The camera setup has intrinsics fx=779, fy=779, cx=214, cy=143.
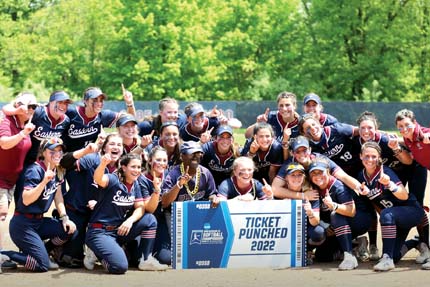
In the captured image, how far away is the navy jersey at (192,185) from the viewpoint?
8.80m

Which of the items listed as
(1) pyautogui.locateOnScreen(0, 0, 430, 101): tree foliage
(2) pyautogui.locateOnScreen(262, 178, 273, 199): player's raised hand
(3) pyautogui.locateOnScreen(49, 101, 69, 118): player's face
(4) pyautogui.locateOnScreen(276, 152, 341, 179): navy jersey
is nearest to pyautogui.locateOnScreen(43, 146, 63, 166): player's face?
(3) pyautogui.locateOnScreen(49, 101, 69, 118): player's face

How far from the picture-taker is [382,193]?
8.77 meters

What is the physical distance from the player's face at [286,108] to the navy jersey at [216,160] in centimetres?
86

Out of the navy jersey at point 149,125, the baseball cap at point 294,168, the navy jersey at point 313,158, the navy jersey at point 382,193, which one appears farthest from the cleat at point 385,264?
the navy jersey at point 149,125

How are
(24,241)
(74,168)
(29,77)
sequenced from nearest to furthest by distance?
(24,241), (74,168), (29,77)

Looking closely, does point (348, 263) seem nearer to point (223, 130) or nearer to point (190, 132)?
point (223, 130)

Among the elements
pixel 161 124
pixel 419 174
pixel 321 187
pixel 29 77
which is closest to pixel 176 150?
pixel 161 124

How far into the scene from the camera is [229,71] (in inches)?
1860

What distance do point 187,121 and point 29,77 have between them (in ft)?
119

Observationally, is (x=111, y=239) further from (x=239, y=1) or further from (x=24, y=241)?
(x=239, y=1)

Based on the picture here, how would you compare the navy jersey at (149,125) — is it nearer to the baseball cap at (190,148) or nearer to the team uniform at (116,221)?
the baseball cap at (190,148)

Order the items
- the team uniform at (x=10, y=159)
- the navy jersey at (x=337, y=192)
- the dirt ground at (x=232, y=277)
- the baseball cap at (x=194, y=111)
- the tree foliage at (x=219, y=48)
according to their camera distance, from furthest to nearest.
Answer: the tree foliage at (x=219, y=48), the baseball cap at (x=194, y=111), the navy jersey at (x=337, y=192), the team uniform at (x=10, y=159), the dirt ground at (x=232, y=277)

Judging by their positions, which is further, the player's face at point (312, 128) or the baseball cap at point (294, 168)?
the player's face at point (312, 128)

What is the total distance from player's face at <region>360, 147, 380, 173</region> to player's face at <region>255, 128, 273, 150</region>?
43.7 inches
